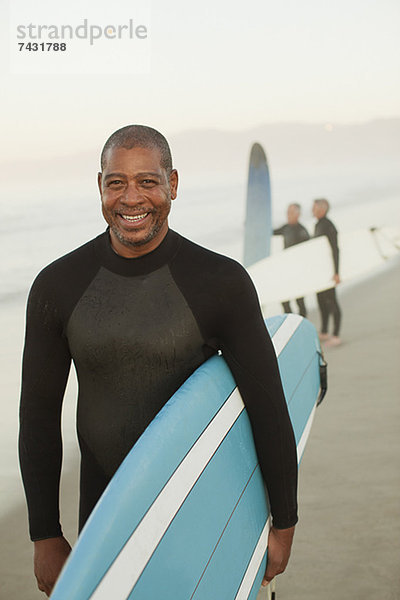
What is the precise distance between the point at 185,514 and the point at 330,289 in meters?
4.67

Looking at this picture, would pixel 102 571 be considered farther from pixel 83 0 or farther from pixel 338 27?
pixel 338 27

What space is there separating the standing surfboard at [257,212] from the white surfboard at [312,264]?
0.55 ft

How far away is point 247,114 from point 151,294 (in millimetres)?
9285

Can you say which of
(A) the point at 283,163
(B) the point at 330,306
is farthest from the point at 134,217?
(A) the point at 283,163

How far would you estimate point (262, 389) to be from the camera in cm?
127

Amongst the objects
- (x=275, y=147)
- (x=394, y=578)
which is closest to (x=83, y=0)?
(x=394, y=578)

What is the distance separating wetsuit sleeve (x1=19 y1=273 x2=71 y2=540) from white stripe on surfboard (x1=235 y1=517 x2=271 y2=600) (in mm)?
353

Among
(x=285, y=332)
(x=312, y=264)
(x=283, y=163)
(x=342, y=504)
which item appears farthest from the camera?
(x=283, y=163)

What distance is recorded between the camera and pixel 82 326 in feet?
4.03

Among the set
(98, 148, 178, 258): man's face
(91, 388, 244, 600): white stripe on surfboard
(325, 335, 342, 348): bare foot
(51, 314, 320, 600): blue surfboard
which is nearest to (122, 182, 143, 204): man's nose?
(98, 148, 178, 258): man's face

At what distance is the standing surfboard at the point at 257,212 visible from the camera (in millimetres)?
5906

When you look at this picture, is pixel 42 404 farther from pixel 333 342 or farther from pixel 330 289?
pixel 330 289

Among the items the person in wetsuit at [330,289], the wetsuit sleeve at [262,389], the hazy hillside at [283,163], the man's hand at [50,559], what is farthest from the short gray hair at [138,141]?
the hazy hillside at [283,163]

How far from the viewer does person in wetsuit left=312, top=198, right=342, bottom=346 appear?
5438 mm
